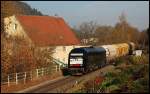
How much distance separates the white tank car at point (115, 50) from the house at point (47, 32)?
201 inches

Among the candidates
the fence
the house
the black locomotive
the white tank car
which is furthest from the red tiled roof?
the fence

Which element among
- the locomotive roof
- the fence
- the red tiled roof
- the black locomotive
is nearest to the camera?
the fence

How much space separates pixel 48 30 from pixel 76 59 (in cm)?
1780

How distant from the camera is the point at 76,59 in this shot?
40906 millimetres

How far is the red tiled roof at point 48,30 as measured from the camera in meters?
53.6

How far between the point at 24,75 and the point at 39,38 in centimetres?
1702

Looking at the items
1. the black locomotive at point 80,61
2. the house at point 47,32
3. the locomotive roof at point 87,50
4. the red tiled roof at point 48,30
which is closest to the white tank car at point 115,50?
the house at point 47,32

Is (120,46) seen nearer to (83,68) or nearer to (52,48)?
(52,48)

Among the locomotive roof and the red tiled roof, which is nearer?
the locomotive roof

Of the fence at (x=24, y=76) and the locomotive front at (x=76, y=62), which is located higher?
the locomotive front at (x=76, y=62)

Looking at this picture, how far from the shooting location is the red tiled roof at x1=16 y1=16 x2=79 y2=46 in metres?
53.6

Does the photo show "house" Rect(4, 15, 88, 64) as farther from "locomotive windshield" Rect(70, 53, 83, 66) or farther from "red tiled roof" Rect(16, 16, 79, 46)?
"locomotive windshield" Rect(70, 53, 83, 66)

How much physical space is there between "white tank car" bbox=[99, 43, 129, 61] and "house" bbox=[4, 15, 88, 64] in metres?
5.11

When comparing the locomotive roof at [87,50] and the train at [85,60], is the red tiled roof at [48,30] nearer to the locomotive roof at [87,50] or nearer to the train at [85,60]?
the locomotive roof at [87,50]
